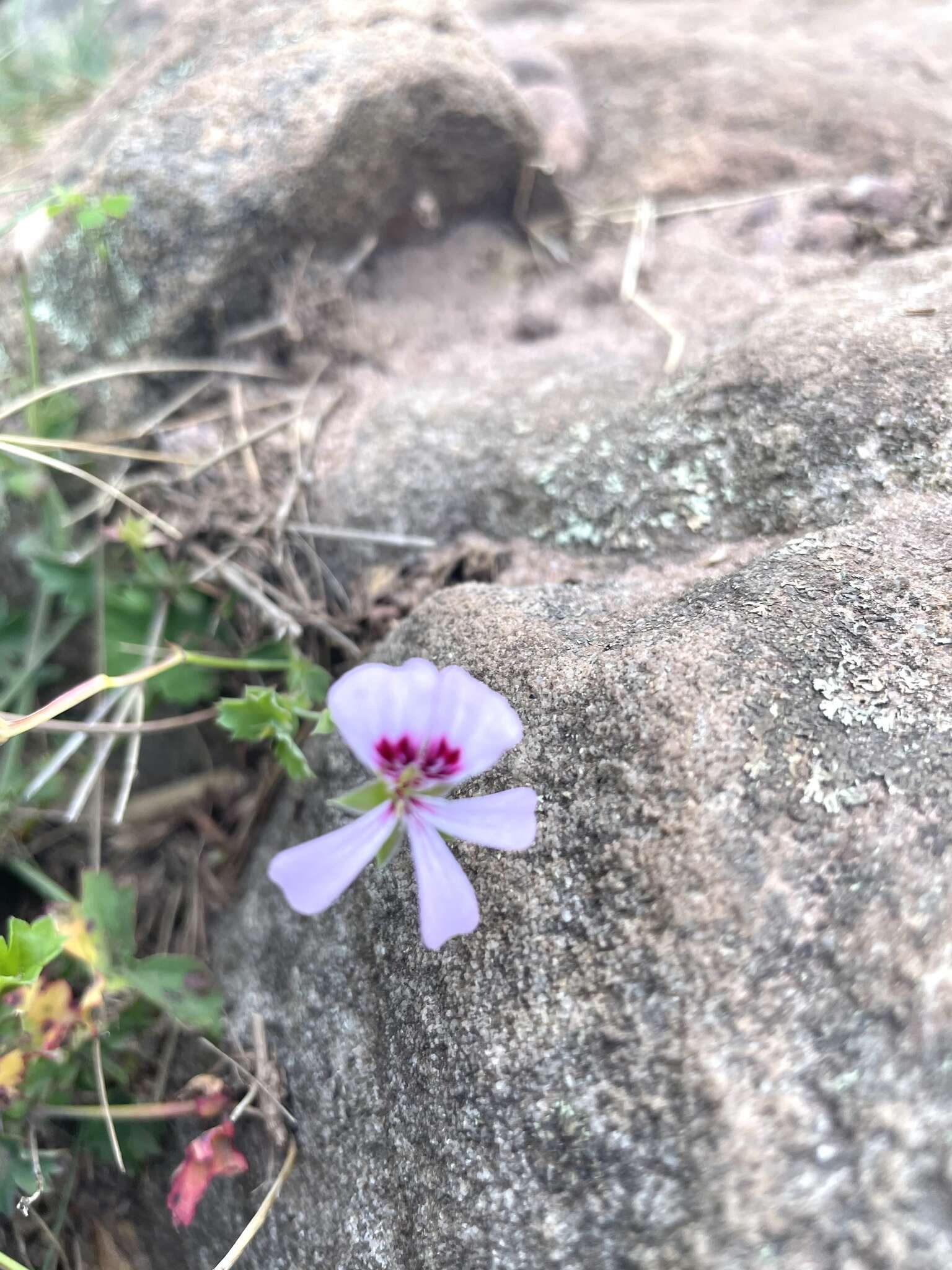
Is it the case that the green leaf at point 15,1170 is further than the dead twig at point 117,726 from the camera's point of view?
No

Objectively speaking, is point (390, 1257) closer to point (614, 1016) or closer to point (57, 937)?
point (614, 1016)

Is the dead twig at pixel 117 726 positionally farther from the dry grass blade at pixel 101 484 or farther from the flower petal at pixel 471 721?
the flower petal at pixel 471 721

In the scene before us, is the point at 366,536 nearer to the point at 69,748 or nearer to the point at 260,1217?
the point at 69,748

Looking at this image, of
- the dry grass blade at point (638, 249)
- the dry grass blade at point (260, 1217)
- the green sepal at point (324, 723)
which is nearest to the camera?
the dry grass blade at point (260, 1217)

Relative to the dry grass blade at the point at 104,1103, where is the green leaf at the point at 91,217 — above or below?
above

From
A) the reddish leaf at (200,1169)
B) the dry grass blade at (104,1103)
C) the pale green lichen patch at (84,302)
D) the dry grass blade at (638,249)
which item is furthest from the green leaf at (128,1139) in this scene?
the dry grass blade at (638,249)

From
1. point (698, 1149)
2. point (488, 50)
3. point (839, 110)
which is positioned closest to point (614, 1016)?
point (698, 1149)
